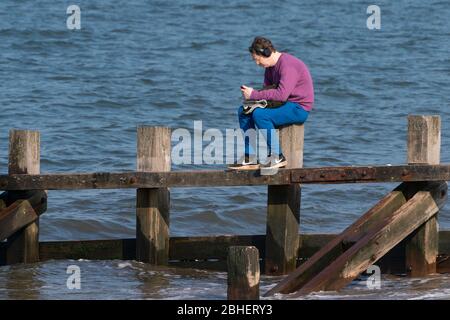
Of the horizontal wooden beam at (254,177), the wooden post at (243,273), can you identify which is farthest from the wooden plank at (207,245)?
the wooden post at (243,273)

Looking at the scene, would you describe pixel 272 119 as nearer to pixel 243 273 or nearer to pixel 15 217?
pixel 15 217

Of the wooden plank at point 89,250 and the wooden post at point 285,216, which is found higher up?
the wooden post at point 285,216

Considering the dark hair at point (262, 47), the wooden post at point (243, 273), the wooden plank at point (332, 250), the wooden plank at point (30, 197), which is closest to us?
the wooden post at point (243, 273)

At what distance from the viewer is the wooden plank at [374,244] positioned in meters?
9.84

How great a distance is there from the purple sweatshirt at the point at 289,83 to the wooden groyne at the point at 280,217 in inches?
10.7

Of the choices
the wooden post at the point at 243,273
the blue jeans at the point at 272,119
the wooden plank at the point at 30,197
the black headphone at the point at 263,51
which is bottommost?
the wooden post at the point at 243,273

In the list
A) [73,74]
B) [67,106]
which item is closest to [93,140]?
[67,106]

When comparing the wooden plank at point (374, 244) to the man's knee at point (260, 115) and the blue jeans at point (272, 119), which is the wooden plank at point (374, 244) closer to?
the blue jeans at point (272, 119)

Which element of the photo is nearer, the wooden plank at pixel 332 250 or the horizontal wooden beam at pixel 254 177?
the wooden plank at pixel 332 250

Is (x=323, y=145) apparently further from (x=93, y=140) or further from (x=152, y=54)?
(x=152, y=54)

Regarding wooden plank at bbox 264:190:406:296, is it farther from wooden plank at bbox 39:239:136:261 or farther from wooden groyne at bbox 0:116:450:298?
wooden plank at bbox 39:239:136:261

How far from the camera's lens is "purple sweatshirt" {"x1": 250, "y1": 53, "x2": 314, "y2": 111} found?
10570 mm

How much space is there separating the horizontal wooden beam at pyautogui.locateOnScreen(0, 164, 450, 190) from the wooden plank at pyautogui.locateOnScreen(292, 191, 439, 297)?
27 cm
